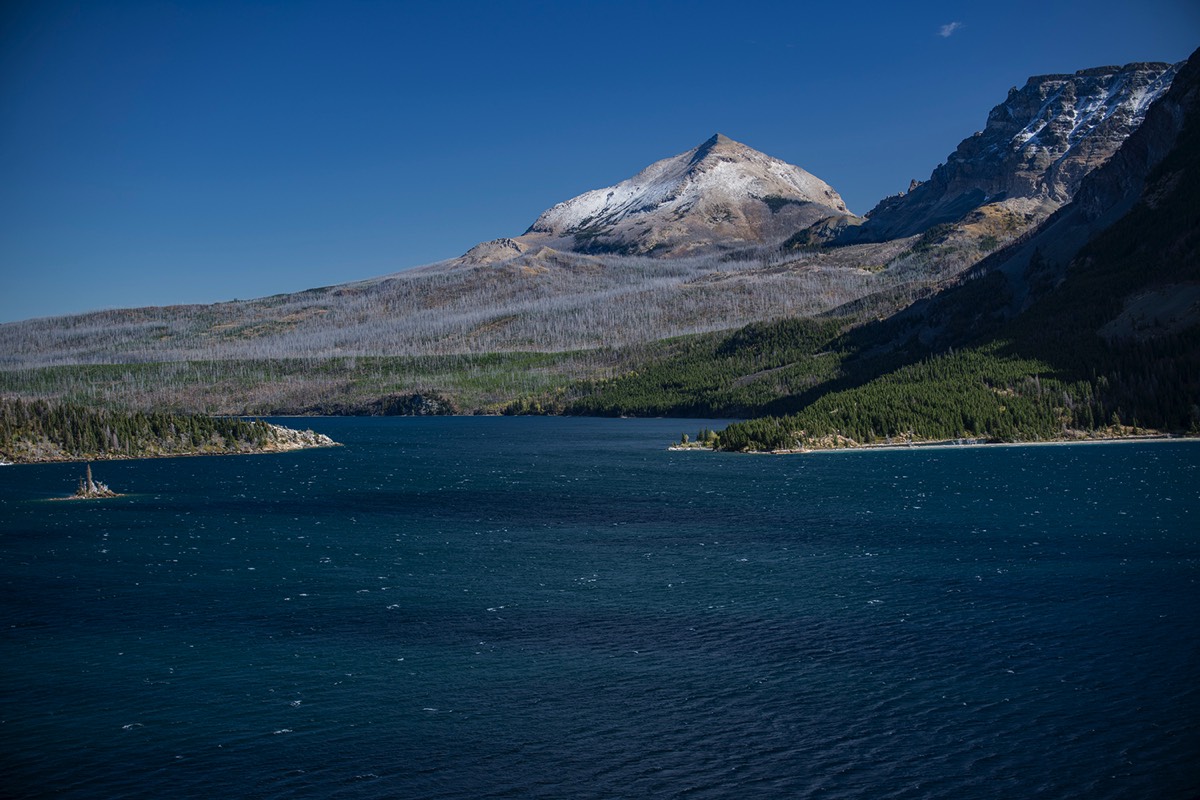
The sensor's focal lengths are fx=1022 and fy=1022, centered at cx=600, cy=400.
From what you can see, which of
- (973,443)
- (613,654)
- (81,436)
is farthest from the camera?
(81,436)

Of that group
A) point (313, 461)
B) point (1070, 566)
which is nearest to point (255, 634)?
point (1070, 566)

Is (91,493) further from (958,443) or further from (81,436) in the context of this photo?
(958,443)

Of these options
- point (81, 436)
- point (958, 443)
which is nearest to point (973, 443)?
point (958, 443)

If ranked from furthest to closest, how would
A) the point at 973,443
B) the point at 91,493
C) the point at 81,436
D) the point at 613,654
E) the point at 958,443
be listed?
the point at 81,436
the point at 958,443
the point at 973,443
the point at 91,493
the point at 613,654

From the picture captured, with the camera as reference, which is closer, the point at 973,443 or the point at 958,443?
the point at 973,443

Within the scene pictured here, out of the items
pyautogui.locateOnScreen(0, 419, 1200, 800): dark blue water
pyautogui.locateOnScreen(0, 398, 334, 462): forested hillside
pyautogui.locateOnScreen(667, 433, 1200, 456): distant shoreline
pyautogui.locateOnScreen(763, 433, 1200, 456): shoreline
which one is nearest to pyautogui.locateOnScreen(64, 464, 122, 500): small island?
pyautogui.locateOnScreen(0, 419, 1200, 800): dark blue water

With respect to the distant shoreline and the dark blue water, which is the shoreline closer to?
the distant shoreline

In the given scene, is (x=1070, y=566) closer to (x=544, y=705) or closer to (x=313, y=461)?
(x=544, y=705)

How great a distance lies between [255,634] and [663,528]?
41886mm

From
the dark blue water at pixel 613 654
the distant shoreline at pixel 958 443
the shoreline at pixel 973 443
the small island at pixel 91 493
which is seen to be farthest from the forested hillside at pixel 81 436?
the shoreline at pixel 973 443

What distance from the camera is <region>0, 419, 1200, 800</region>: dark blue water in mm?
34938

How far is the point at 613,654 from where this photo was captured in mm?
47312

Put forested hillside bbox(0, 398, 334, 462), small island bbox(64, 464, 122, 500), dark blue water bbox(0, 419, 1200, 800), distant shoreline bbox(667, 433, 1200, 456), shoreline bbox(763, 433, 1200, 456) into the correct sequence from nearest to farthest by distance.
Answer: dark blue water bbox(0, 419, 1200, 800) → small island bbox(64, 464, 122, 500) → shoreline bbox(763, 433, 1200, 456) → distant shoreline bbox(667, 433, 1200, 456) → forested hillside bbox(0, 398, 334, 462)

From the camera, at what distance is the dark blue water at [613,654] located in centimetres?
3494
